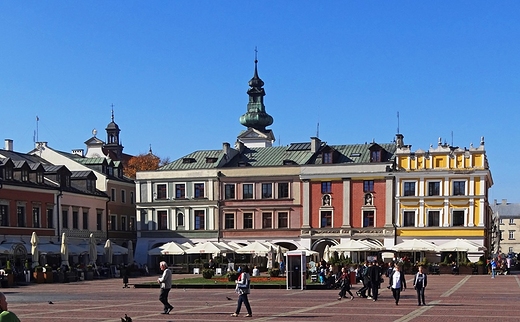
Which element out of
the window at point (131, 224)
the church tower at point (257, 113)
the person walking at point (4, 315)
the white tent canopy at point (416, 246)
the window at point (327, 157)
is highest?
the church tower at point (257, 113)

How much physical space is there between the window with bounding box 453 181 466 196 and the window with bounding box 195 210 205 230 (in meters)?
21.3

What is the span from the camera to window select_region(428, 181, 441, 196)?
2530 inches

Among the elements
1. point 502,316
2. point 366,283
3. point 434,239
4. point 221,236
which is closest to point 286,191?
point 221,236

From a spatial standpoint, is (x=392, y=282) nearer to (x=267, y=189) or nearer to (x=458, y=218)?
(x=458, y=218)

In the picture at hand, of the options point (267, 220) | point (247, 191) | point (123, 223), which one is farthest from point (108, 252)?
point (267, 220)

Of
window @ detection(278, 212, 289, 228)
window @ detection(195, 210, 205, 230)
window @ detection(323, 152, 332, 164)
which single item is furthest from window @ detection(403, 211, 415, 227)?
window @ detection(195, 210, 205, 230)

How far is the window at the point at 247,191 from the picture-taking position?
68.9m

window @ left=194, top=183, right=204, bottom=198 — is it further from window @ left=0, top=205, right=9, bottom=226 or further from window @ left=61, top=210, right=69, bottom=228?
window @ left=0, top=205, right=9, bottom=226

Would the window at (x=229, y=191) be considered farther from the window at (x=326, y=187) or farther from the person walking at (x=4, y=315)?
the person walking at (x=4, y=315)

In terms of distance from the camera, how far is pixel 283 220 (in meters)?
68.3

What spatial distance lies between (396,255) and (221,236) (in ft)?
49.8

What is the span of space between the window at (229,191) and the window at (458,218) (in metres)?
18.5

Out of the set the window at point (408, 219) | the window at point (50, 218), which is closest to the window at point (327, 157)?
the window at point (408, 219)

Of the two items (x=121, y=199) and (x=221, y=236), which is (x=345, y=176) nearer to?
(x=221, y=236)
